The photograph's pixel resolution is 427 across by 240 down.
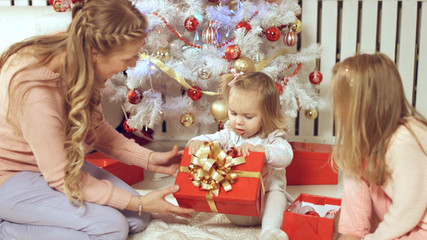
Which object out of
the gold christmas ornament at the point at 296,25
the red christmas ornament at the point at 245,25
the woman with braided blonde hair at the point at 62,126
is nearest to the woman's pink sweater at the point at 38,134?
the woman with braided blonde hair at the point at 62,126

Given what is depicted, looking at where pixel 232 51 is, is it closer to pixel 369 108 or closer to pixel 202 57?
pixel 202 57

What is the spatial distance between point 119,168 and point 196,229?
0.63 meters

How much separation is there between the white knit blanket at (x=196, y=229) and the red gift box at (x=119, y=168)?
1.40 feet

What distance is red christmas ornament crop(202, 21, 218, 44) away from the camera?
2174 mm

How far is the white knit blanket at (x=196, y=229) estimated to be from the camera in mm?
1565

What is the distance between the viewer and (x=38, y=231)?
56.3 inches

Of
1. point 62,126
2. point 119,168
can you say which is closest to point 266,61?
point 119,168

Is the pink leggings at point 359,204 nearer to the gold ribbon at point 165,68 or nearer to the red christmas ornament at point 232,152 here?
the red christmas ornament at point 232,152

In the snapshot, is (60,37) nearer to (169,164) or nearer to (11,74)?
(11,74)

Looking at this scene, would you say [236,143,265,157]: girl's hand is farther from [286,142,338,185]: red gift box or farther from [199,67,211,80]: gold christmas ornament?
[199,67,211,80]: gold christmas ornament

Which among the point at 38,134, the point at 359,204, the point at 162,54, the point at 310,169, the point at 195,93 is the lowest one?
the point at 310,169

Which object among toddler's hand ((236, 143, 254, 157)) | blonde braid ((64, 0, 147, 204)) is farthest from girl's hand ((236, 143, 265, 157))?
blonde braid ((64, 0, 147, 204))

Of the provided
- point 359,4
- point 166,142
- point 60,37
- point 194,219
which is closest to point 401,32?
point 359,4

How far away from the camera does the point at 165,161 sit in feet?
5.71
